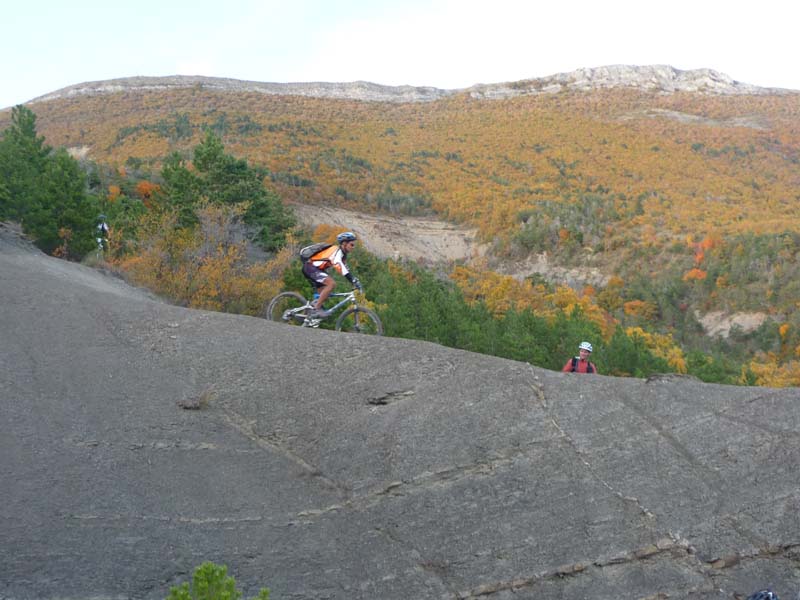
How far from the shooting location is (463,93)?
11338cm

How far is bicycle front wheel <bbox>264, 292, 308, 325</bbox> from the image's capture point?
436 inches

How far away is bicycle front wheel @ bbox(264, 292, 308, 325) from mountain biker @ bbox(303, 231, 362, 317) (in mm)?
244

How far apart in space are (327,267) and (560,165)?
75.4 meters

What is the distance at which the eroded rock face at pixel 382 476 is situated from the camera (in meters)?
6.20

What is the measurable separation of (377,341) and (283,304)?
350 centimetres

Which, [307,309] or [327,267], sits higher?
[327,267]

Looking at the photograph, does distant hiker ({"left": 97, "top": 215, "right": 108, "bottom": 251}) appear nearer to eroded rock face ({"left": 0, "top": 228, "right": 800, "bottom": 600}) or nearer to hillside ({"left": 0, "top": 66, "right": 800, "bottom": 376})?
eroded rock face ({"left": 0, "top": 228, "right": 800, "bottom": 600})

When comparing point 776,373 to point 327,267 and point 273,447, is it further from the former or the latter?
point 273,447

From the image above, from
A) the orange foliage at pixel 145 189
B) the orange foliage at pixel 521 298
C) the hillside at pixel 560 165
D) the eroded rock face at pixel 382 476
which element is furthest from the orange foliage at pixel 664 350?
the orange foliage at pixel 145 189

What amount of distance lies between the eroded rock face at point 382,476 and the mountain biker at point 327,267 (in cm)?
145

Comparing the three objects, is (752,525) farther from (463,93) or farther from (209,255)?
(463,93)

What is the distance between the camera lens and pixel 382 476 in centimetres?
723

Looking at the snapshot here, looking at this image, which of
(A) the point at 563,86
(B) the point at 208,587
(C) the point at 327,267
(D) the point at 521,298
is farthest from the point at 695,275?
(A) the point at 563,86

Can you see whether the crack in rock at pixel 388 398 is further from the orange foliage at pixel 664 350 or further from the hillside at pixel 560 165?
the hillside at pixel 560 165
